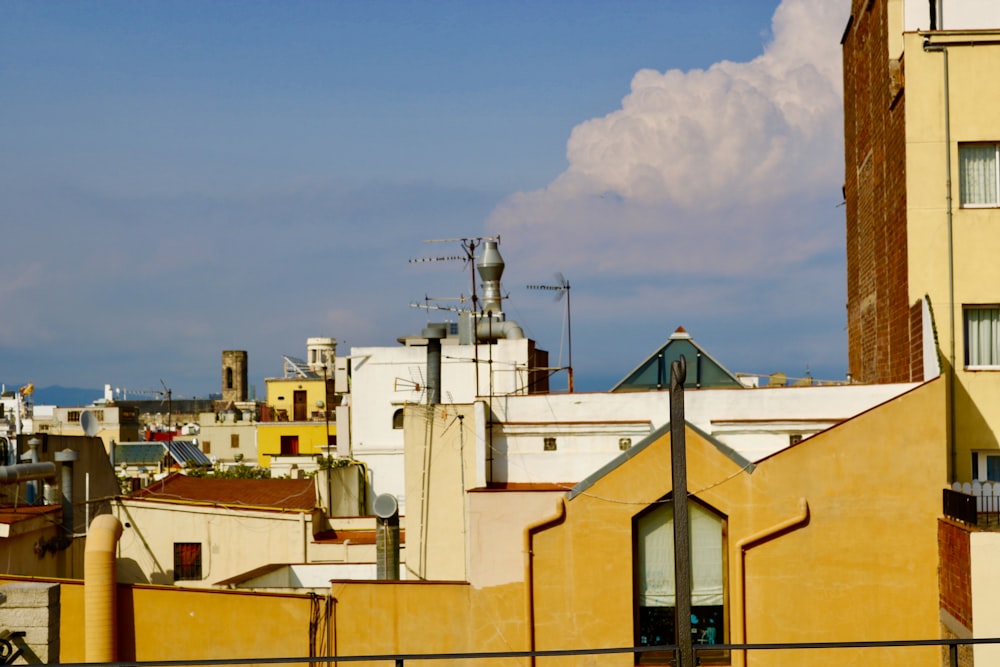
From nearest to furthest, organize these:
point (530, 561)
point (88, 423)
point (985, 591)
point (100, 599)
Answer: point (985, 591), point (100, 599), point (530, 561), point (88, 423)

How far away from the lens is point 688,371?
1177 inches

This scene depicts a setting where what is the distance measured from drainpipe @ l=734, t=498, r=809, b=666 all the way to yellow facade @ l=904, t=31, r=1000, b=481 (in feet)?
14.0

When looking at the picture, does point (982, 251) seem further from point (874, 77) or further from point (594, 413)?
point (594, 413)

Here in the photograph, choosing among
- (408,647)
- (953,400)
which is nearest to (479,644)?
(408,647)

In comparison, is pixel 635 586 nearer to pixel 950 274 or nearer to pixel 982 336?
pixel 982 336

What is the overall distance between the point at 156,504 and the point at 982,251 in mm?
22409

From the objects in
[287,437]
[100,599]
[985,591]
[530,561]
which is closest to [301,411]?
[287,437]

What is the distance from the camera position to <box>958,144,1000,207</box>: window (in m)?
26.0

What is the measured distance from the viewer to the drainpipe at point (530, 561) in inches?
936

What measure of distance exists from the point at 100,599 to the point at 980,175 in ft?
62.1

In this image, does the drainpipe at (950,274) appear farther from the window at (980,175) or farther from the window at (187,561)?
the window at (187,561)

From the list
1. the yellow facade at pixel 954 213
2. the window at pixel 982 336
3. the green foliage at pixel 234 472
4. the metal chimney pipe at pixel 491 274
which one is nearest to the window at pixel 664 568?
the yellow facade at pixel 954 213

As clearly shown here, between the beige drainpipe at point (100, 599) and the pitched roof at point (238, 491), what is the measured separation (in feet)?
50.0

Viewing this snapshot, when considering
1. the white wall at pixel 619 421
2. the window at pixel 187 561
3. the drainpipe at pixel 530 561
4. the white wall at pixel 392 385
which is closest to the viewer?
the drainpipe at pixel 530 561
